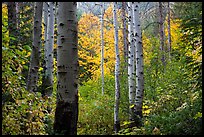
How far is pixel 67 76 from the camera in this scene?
4242 mm

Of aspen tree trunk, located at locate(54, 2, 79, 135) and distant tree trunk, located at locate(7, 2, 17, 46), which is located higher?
distant tree trunk, located at locate(7, 2, 17, 46)

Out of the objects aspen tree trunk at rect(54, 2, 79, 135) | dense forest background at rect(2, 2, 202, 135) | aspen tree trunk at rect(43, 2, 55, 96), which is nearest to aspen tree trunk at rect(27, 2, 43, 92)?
dense forest background at rect(2, 2, 202, 135)

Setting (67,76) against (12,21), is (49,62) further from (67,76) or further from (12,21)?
(67,76)

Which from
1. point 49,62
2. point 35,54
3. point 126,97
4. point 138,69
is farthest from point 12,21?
point 126,97

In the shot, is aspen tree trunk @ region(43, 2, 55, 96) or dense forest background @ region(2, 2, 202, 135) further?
aspen tree trunk @ region(43, 2, 55, 96)

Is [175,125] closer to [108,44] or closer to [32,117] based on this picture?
[32,117]

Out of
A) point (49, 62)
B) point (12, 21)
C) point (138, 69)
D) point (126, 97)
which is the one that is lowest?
point (126, 97)

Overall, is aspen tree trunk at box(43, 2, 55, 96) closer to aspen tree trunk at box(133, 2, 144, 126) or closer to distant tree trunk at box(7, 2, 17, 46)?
distant tree trunk at box(7, 2, 17, 46)

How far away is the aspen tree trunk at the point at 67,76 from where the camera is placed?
4246 mm

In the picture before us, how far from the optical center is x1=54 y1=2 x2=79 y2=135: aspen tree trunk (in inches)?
167

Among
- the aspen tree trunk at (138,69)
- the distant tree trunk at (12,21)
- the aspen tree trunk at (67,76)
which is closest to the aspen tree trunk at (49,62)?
the distant tree trunk at (12,21)

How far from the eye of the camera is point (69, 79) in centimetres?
425

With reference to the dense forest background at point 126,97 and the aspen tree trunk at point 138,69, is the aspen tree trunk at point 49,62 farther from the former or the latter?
the aspen tree trunk at point 138,69

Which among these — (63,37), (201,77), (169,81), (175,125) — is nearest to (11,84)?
(63,37)
